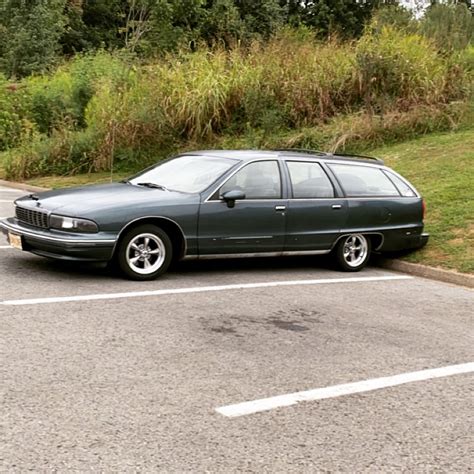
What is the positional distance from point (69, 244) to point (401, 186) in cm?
476

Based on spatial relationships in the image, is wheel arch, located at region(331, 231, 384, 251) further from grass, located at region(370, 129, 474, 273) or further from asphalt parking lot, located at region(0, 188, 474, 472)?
asphalt parking lot, located at region(0, 188, 474, 472)

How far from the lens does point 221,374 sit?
4914 mm

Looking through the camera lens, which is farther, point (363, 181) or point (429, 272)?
point (363, 181)

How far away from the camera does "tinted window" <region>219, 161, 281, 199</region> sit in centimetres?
840

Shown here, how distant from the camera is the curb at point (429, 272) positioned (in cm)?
898

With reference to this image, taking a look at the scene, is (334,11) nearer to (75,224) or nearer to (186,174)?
(186,174)

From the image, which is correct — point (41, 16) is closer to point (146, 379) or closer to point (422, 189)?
point (422, 189)

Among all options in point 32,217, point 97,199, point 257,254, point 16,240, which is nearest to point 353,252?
point 257,254

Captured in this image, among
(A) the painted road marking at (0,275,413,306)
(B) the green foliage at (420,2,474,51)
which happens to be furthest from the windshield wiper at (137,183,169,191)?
(B) the green foliage at (420,2,474,51)

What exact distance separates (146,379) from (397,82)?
15064 mm

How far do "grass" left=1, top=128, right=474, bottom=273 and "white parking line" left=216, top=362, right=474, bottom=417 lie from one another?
412 centimetres

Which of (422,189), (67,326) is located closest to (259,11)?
(422,189)

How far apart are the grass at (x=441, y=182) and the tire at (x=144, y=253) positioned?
148 inches

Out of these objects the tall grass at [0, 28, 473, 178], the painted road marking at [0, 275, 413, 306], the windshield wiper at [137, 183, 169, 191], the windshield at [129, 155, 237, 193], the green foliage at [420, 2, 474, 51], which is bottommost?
the painted road marking at [0, 275, 413, 306]
